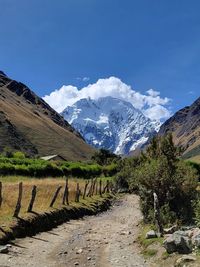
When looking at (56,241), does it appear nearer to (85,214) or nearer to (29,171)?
(85,214)

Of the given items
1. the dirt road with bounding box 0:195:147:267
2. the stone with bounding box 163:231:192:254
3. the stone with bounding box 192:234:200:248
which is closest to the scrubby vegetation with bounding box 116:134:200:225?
the dirt road with bounding box 0:195:147:267

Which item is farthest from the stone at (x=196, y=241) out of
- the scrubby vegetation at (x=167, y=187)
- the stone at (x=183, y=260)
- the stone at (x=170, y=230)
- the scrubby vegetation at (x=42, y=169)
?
the scrubby vegetation at (x=42, y=169)

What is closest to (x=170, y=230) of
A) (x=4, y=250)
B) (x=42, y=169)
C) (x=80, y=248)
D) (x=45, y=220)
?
(x=80, y=248)

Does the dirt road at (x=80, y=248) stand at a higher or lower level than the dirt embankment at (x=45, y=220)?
lower

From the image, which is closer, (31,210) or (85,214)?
(31,210)

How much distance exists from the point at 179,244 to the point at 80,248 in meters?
6.15

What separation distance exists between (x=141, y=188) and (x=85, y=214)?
899 cm

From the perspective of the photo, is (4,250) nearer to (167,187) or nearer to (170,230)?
(170,230)

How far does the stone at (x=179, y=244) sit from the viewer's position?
A: 63.3ft

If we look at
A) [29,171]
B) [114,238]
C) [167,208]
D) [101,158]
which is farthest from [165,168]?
[101,158]

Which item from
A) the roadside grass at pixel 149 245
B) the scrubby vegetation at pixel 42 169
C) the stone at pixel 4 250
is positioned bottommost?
the stone at pixel 4 250

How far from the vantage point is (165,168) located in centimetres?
3250

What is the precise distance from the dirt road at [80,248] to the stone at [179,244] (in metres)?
1.34

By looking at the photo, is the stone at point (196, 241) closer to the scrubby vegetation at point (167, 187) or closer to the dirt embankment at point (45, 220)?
the dirt embankment at point (45, 220)
